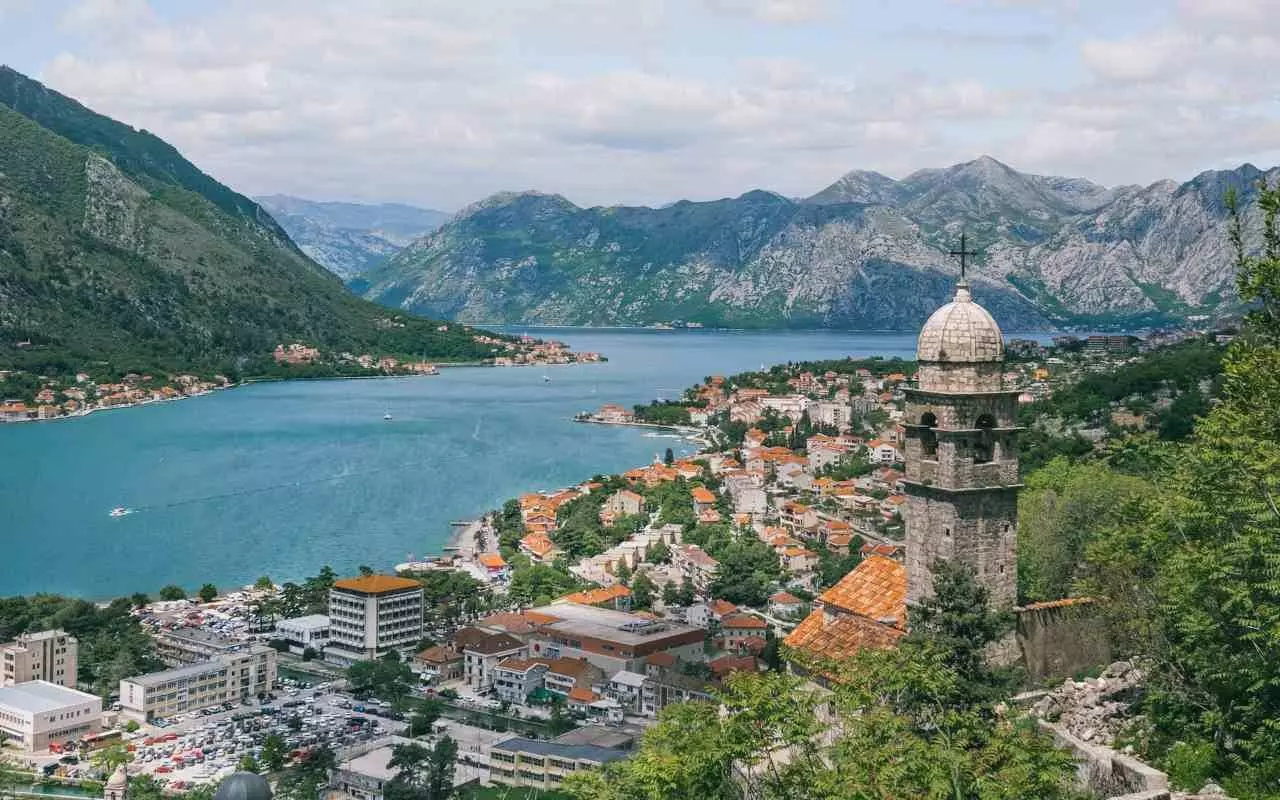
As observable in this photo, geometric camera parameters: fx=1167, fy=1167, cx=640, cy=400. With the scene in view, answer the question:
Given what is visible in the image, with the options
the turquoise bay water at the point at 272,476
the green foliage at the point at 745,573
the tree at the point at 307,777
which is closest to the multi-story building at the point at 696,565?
the green foliage at the point at 745,573

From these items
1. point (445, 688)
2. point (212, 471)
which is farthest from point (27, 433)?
point (445, 688)

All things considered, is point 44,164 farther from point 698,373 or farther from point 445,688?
point 445,688

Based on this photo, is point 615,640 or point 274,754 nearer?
point 274,754

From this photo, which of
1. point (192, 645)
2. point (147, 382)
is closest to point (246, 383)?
point (147, 382)

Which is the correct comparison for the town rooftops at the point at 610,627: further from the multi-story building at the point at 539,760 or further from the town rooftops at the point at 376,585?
the multi-story building at the point at 539,760

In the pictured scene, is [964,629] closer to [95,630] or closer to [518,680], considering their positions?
[518,680]

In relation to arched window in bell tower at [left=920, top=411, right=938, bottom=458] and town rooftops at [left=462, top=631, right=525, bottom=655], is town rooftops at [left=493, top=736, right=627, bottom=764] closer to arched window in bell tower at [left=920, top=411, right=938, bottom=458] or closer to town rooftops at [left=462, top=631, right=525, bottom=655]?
town rooftops at [left=462, top=631, right=525, bottom=655]
